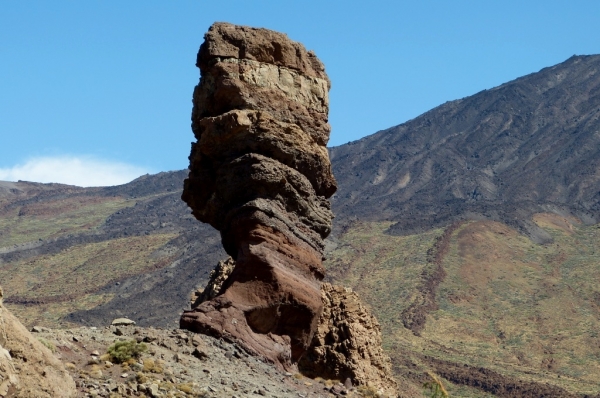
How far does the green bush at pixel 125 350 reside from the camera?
54.4ft

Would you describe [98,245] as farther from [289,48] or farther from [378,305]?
[289,48]

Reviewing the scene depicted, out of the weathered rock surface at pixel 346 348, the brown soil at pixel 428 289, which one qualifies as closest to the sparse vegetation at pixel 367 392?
the weathered rock surface at pixel 346 348

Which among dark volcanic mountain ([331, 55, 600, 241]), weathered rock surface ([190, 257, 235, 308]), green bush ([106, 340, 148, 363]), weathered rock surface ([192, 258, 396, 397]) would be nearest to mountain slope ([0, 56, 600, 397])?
dark volcanic mountain ([331, 55, 600, 241])

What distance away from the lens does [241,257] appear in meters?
20.2

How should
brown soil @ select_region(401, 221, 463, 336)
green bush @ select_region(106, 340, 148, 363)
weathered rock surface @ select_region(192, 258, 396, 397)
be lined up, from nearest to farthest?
1. green bush @ select_region(106, 340, 148, 363)
2. weathered rock surface @ select_region(192, 258, 396, 397)
3. brown soil @ select_region(401, 221, 463, 336)

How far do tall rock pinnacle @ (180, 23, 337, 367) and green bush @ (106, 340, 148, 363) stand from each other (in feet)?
7.12

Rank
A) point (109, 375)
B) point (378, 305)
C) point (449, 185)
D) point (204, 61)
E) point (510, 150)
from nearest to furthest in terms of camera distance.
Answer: point (109, 375)
point (204, 61)
point (378, 305)
point (449, 185)
point (510, 150)

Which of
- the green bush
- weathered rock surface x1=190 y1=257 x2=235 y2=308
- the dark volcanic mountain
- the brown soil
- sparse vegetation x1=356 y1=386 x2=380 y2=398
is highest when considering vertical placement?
the dark volcanic mountain

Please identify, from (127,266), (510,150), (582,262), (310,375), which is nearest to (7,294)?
(127,266)

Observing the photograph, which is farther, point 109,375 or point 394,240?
point 394,240

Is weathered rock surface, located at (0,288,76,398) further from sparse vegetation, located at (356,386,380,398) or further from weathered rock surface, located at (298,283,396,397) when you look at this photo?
weathered rock surface, located at (298,283,396,397)

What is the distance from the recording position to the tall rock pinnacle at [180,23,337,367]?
19750 millimetres

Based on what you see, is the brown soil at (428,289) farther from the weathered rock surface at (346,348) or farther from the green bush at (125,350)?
the green bush at (125,350)

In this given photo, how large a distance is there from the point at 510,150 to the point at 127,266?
10307 cm
